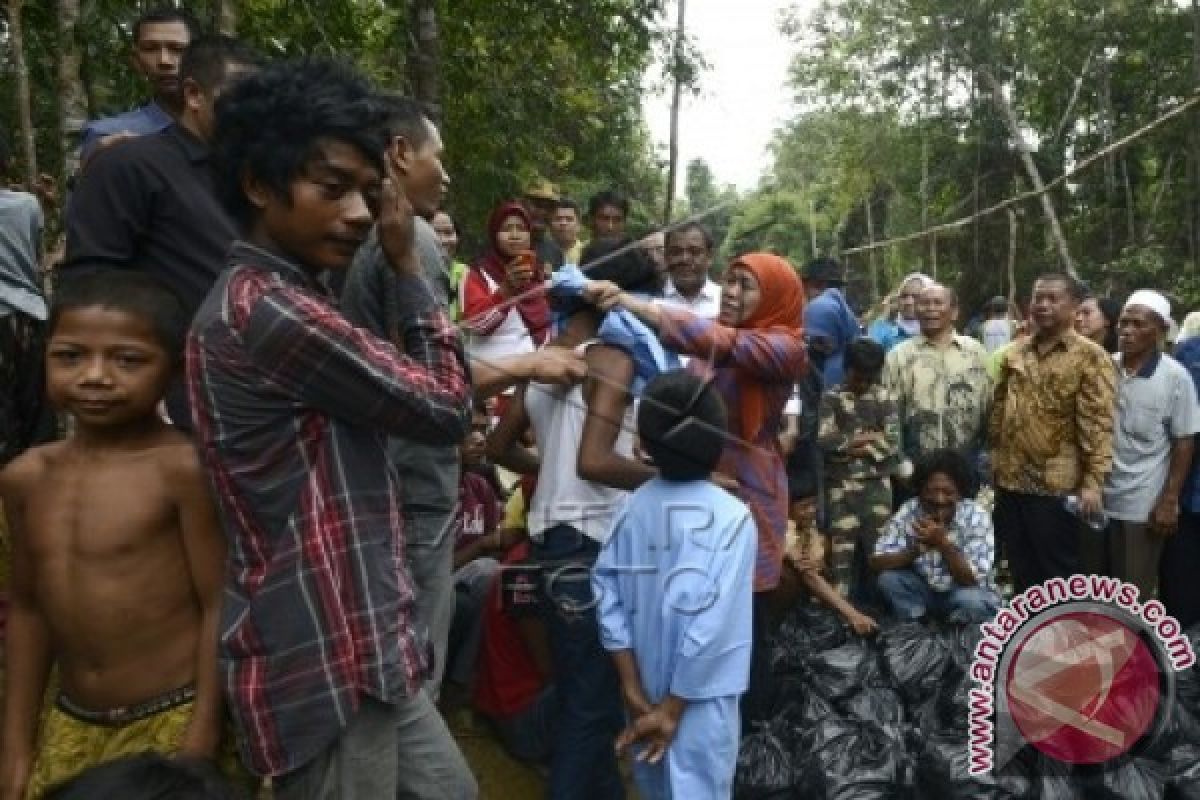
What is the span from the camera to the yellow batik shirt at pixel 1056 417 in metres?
4.96

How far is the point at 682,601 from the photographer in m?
2.85

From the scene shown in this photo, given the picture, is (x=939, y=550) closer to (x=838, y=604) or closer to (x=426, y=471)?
(x=838, y=604)

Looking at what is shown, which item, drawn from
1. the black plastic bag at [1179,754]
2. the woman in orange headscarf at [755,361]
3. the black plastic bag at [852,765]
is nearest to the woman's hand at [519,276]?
the woman in orange headscarf at [755,361]

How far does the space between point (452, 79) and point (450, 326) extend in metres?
6.59

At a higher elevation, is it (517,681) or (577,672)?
(577,672)

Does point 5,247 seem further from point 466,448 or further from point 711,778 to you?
point 711,778

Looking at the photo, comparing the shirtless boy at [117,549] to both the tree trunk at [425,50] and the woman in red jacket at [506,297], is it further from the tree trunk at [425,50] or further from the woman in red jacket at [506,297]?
the tree trunk at [425,50]

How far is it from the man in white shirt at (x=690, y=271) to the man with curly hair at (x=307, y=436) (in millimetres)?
1745

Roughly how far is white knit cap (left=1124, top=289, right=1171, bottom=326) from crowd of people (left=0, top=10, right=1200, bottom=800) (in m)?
0.06

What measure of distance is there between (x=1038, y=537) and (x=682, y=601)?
2805mm

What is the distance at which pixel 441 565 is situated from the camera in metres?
2.51

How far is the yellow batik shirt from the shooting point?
195 inches

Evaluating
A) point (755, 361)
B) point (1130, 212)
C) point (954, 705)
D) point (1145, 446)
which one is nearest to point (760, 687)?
point (954, 705)

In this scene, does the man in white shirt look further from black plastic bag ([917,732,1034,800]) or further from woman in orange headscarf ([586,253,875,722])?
black plastic bag ([917,732,1034,800])
